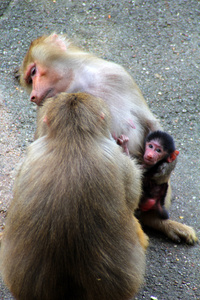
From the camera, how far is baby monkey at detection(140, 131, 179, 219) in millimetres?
3557

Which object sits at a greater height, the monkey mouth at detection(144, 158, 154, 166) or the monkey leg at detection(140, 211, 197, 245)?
the monkey mouth at detection(144, 158, 154, 166)

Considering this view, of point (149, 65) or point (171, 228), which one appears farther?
point (149, 65)

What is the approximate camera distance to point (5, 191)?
413cm

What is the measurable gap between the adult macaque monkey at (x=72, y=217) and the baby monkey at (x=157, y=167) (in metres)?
0.87

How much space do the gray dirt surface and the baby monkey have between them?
36cm

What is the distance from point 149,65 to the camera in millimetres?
5664

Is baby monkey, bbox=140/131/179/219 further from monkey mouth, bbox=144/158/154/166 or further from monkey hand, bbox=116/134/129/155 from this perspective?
monkey hand, bbox=116/134/129/155

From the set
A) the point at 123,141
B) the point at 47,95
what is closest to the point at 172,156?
the point at 123,141

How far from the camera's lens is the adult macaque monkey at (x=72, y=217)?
8.00 ft

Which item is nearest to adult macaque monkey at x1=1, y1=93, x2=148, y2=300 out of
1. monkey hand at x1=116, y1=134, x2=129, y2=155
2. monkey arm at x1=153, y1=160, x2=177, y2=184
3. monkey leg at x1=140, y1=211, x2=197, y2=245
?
monkey hand at x1=116, y1=134, x2=129, y2=155

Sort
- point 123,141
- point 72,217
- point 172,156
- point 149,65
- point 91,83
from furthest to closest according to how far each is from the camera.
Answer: point 149,65 → point 172,156 → point 91,83 → point 123,141 → point 72,217

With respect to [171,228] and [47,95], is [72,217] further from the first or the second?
[171,228]

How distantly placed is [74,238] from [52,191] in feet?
0.99

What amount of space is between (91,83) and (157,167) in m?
0.92
